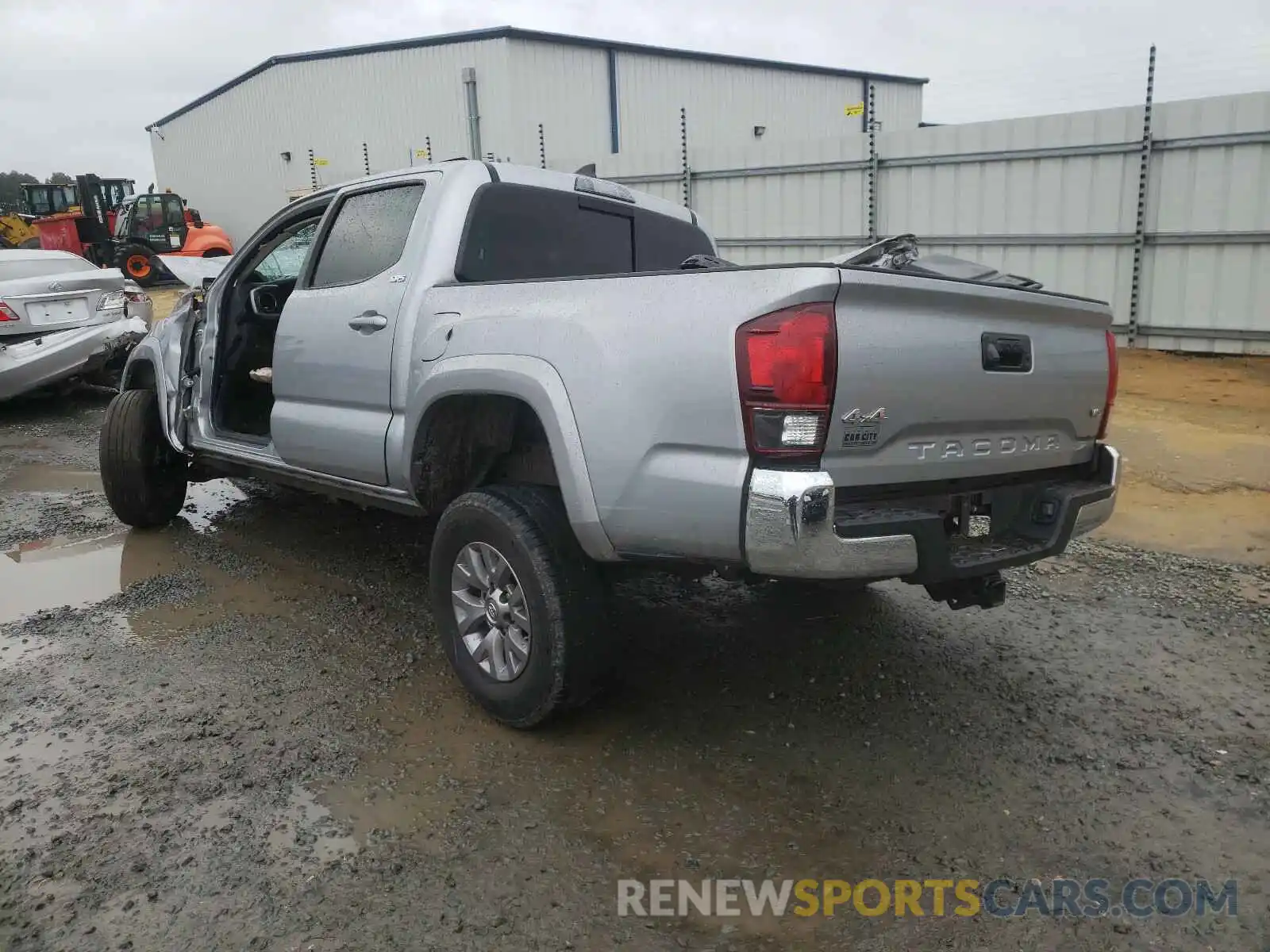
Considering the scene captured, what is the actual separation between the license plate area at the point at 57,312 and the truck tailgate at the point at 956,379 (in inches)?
356

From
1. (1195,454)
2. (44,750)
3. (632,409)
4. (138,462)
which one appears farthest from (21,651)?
(1195,454)

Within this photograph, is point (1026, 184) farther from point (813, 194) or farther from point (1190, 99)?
point (813, 194)

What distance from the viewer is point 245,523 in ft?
19.6

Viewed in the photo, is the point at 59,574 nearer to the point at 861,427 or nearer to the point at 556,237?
the point at 556,237

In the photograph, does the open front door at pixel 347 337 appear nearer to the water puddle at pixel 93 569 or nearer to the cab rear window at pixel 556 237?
the cab rear window at pixel 556 237

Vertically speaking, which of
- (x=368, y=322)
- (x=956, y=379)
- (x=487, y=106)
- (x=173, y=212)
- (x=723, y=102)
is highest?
(x=723, y=102)

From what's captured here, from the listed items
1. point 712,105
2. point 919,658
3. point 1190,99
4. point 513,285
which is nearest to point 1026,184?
point 1190,99

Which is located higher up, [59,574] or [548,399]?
[548,399]

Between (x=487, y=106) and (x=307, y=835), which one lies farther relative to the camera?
(x=487, y=106)

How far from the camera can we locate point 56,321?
9352mm

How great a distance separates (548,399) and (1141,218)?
8.82 metres

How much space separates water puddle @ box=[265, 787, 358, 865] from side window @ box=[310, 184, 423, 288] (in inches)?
83.0

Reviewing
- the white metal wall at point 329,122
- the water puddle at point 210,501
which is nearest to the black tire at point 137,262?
the white metal wall at point 329,122

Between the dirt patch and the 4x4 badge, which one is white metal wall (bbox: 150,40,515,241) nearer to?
the dirt patch
